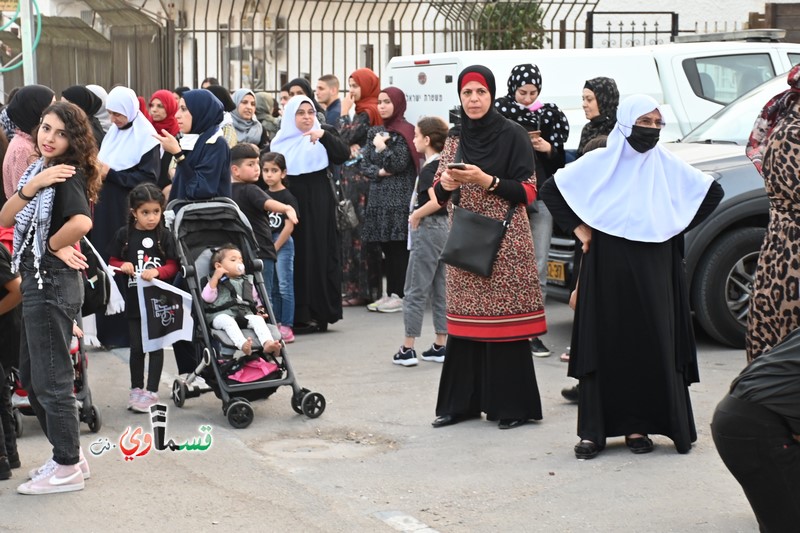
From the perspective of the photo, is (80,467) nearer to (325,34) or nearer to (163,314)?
(163,314)

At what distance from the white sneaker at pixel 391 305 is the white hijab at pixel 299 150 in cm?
161

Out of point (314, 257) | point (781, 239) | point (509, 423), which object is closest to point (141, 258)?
point (509, 423)

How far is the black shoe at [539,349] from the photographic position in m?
9.29

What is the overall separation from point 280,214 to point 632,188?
433cm

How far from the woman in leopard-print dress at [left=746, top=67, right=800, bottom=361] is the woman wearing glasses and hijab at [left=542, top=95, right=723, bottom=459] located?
91cm

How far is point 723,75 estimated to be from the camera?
12547 mm

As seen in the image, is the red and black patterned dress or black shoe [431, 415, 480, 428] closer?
the red and black patterned dress

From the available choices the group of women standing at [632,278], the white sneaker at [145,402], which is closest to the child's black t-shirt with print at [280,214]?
the white sneaker at [145,402]

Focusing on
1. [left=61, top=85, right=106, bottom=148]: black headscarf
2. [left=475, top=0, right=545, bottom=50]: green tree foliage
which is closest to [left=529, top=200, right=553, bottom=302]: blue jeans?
[left=61, top=85, right=106, bottom=148]: black headscarf

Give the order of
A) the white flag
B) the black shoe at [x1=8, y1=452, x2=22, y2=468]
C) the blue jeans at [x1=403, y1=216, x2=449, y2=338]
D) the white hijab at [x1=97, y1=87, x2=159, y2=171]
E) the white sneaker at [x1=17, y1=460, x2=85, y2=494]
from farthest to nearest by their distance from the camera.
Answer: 1. the white hijab at [x1=97, y1=87, x2=159, y2=171]
2. the blue jeans at [x1=403, y1=216, x2=449, y2=338]
3. the white flag
4. the black shoe at [x1=8, y1=452, x2=22, y2=468]
5. the white sneaker at [x1=17, y1=460, x2=85, y2=494]

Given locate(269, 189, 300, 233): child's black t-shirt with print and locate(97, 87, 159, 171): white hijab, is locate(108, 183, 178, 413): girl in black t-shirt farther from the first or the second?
locate(269, 189, 300, 233): child's black t-shirt with print

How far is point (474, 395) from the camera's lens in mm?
7316

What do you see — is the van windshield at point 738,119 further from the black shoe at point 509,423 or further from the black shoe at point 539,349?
the black shoe at point 509,423

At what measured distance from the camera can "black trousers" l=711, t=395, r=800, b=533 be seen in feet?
12.6
